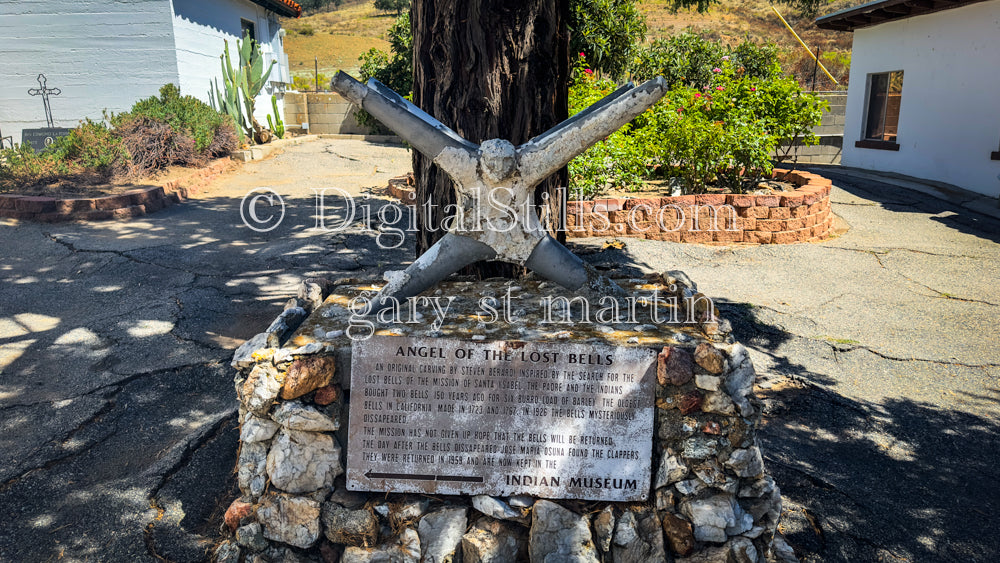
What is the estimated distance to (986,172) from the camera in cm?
954

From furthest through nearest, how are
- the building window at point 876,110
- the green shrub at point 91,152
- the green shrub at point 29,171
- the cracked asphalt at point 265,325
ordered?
the building window at point 876,110
the green shrub at point 91,152
the green shrub at point 29,171
the cracked asphalt at point 265,325

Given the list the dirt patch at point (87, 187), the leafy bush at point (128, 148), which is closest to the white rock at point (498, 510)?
the dirt patch at point (87, 187)

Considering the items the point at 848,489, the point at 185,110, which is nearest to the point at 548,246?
the point at 848,489

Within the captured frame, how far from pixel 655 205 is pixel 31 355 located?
5.38 metres

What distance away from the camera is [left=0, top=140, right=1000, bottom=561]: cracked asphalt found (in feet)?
9.04

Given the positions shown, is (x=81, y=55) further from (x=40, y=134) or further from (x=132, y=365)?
(x=132, y=365)

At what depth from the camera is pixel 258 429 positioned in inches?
97.4

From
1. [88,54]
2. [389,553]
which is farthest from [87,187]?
[389,553]

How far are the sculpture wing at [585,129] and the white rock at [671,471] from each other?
1.19 m

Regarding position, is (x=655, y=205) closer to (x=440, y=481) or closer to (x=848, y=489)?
(x=848, y=489)

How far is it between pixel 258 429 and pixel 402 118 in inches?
51.5

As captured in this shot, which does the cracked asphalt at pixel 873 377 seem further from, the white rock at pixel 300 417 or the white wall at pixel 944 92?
the white wall at pixel 944 92

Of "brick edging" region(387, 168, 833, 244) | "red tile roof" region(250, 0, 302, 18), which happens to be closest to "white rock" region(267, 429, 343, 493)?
"brick edging" region(387, 168, 833, 244)

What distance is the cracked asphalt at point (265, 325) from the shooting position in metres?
2.76
